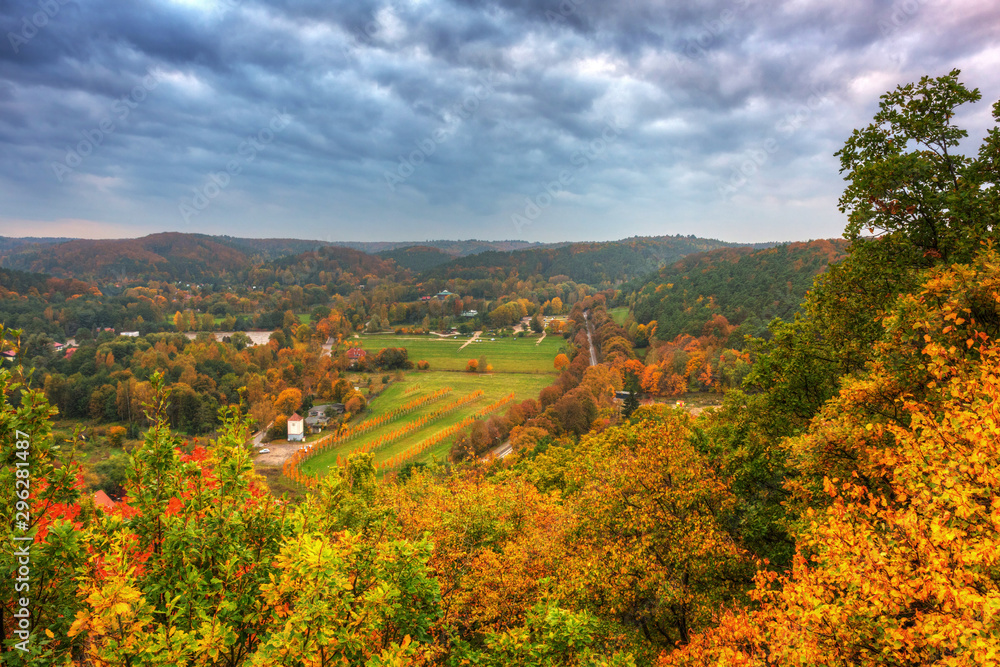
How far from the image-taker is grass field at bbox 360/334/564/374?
124 m

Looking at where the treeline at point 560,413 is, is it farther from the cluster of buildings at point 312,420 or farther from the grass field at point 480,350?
the cluster of buildings at point 312,420

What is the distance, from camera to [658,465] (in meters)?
13.7

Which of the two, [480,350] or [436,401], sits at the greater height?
[480,350]

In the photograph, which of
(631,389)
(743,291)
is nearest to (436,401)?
(631,389)

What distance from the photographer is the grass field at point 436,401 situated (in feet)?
238

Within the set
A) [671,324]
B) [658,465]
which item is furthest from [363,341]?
[658,465]

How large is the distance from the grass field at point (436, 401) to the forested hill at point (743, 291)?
33446 millimetres

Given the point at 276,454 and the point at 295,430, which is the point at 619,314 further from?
the point at 276,454

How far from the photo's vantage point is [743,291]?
10112cm

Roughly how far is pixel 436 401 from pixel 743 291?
74.1 meters

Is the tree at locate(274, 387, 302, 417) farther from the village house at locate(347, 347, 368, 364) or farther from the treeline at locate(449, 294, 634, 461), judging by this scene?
the treeline at locate(449, 294, 634, 461)

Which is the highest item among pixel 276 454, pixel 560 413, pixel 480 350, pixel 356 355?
pixel 560 413

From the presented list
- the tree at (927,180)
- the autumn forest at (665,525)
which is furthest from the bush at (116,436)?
the tree at (927,180)

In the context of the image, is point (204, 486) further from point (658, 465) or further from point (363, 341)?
point (363, 341)
